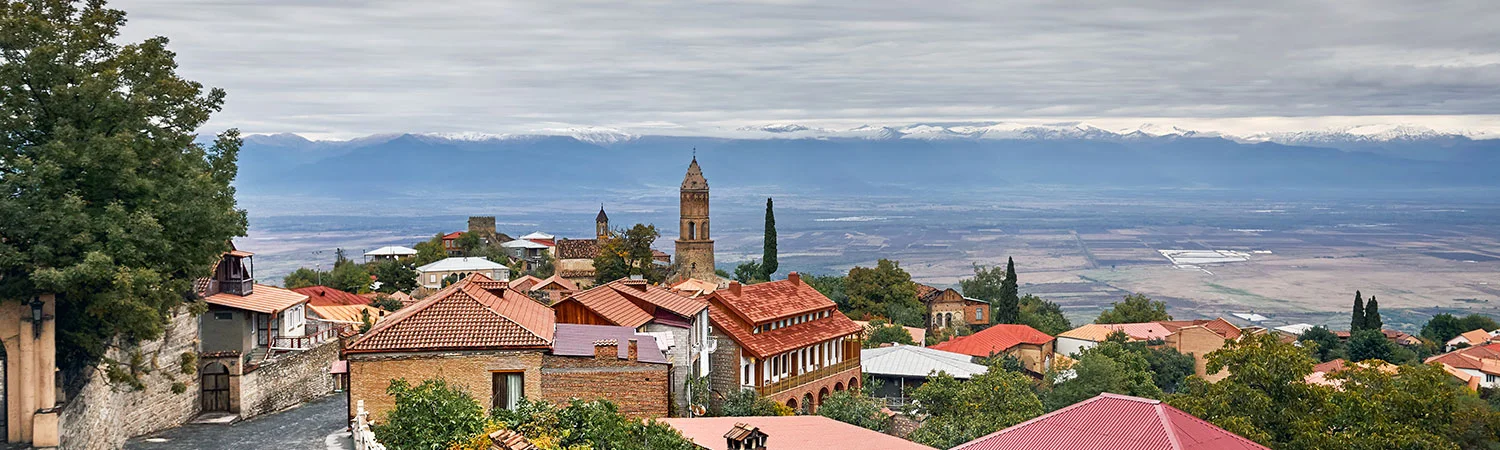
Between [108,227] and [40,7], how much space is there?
4764 millimetres

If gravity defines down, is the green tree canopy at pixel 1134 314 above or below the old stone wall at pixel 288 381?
below

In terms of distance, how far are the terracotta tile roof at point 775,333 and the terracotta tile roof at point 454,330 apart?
46.0 feet

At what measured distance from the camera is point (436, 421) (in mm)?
19500

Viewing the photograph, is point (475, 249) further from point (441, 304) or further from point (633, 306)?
point (441, 304)

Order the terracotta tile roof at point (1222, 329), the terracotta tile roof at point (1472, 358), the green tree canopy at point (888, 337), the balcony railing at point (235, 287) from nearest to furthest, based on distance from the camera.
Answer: the balcony railing at point (235, 287) → the green tree canopy at point (888, 337) → the terracotta tile roof at point (1222, 329) → the terracotta tile roof at point (1472, 358)

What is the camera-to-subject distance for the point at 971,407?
34.9 meters

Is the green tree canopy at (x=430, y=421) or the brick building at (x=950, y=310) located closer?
the green tree canopy at (x=430, y=421)

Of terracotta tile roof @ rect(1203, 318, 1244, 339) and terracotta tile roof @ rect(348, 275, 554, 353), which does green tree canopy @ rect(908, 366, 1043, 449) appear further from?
terracotta tile roof @ rect(1203, 318, 1244, 339)

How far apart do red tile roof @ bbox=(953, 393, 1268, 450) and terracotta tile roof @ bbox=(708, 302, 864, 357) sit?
19.6 metres

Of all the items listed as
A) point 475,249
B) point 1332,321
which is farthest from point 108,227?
point 1332,321

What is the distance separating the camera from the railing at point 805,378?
41975 millimetres

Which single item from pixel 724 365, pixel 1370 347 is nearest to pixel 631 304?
pixel 724 365

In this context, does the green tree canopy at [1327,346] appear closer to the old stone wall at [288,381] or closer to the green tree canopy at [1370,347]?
the green tree canopy at [1370,347]

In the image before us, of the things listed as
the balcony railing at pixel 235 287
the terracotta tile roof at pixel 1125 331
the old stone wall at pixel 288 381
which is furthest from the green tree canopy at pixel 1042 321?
the balcony railing at pixel 235 287
